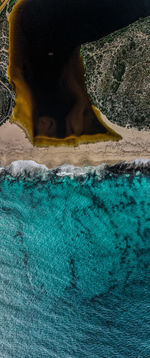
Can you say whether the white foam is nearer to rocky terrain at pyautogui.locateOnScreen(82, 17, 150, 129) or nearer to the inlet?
the inlet

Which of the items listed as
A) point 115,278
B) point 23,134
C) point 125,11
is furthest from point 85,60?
point 115,278

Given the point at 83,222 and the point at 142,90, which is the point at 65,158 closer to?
Result: the point at 83,222

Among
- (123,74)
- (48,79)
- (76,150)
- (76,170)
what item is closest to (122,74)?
(123,74)

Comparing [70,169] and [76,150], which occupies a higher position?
[76,150]

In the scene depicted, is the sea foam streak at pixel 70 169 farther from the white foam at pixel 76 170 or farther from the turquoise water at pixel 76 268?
the turquoise water at pixel 76 268

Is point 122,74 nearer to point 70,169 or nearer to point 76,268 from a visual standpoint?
point 70,169

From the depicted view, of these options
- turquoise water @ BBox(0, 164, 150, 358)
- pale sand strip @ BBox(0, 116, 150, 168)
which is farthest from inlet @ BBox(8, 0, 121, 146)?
turquoise water @ BBox(0, 164, 150, 358)
